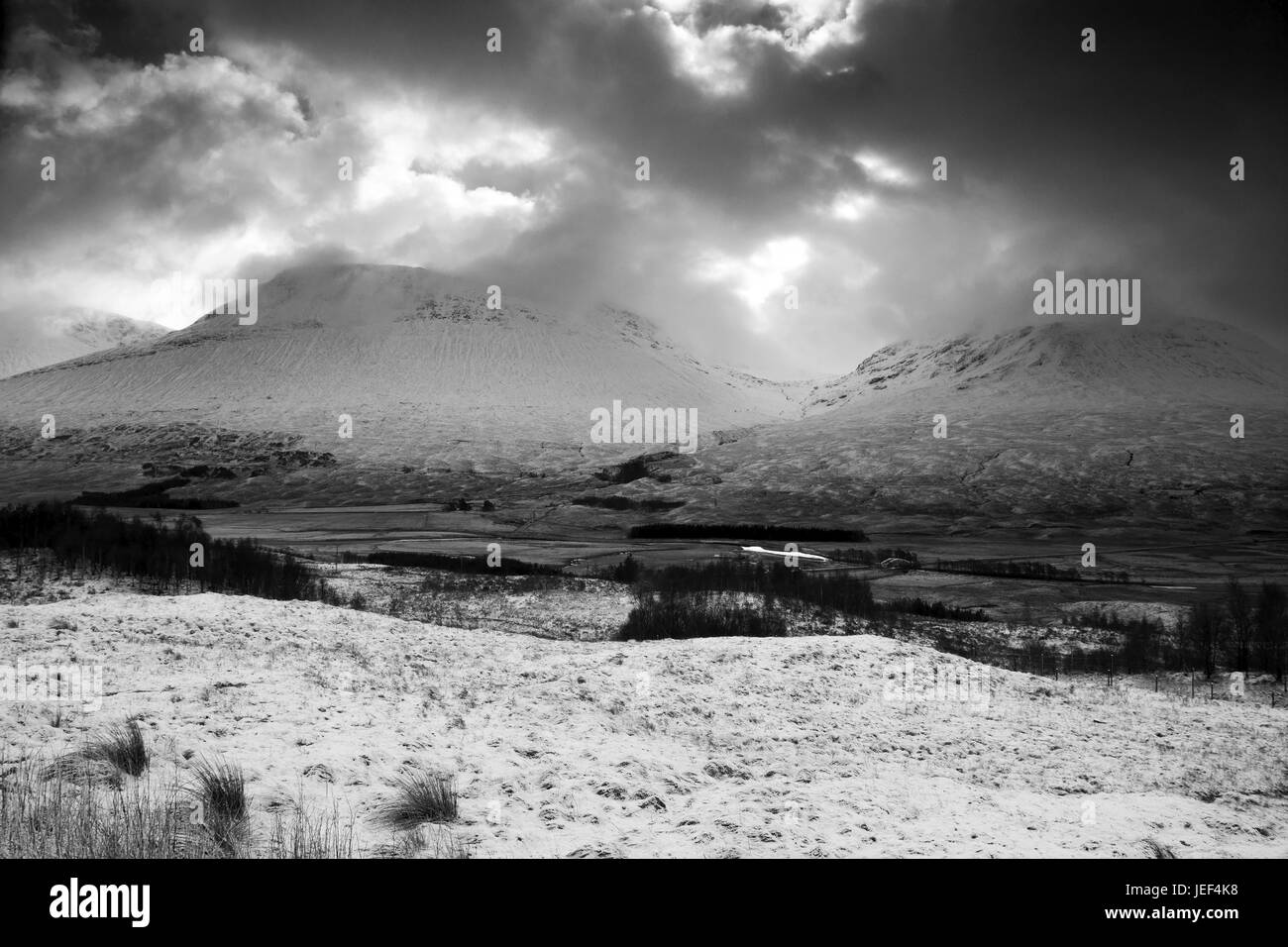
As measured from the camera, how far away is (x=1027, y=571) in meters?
52.8

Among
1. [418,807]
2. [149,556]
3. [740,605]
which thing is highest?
[149,556]

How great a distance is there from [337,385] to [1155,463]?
15627 centimetres

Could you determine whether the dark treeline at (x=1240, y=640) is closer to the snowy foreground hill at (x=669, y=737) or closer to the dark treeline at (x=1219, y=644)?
the dark treeline at (x=1219, y=644)

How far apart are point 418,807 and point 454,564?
40.1 meters

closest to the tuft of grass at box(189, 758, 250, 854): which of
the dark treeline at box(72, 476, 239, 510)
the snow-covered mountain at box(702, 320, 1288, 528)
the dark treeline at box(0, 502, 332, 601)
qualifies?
A: the dark treeline at box(0, 502, 332, 601)

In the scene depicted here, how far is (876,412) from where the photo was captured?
185 m

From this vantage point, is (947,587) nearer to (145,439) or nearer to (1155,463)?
(1155,463)

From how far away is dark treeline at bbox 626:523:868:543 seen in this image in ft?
257

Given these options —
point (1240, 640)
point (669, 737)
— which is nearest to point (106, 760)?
point (669, 737)

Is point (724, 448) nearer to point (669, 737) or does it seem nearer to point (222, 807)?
point (669, 737)

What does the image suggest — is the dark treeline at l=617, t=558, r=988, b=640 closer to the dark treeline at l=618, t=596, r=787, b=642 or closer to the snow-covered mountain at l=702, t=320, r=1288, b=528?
the dark treeline at l=618, t=596, r=787, b=642

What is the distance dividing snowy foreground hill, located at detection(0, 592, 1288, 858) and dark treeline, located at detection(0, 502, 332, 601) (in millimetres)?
9718
